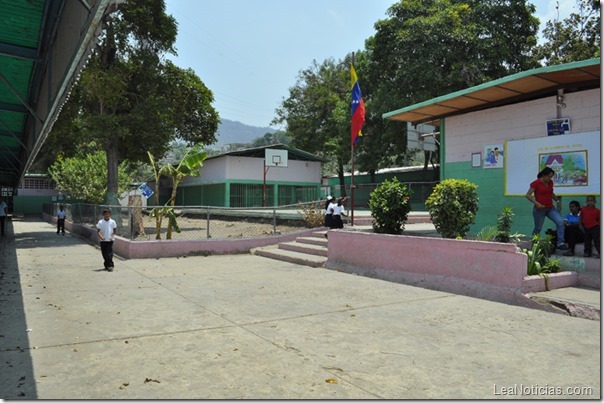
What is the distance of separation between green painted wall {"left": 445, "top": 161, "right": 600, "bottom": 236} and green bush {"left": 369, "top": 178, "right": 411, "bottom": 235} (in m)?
1.98

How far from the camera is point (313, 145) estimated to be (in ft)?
133

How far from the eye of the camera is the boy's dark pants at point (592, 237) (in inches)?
288

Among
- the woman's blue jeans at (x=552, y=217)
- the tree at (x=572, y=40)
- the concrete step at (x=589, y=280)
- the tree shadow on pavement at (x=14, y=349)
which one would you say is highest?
the tree at (x=572, y=40)

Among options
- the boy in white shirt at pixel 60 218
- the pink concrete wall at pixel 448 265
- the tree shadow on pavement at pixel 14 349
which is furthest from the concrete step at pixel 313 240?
the boy in white shirt at pixel 60 218

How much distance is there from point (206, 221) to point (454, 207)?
12423 millimetres

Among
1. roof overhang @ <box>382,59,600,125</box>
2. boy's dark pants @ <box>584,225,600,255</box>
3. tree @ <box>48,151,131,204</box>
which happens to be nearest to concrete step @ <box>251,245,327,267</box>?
roof overhang @ <box>382,59,600,125</box>

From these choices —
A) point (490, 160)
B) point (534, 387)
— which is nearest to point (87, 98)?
point (490, 160)

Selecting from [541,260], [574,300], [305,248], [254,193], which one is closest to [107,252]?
[305,248]

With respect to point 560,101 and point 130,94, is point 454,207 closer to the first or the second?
point 560,101

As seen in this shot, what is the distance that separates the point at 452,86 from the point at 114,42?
18524mm

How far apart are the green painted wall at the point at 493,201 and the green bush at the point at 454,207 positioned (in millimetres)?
1795

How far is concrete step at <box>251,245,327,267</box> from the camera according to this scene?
1107 centimetres

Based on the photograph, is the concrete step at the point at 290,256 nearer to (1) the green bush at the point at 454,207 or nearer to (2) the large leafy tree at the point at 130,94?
(1) the green bush at the point at 454,207

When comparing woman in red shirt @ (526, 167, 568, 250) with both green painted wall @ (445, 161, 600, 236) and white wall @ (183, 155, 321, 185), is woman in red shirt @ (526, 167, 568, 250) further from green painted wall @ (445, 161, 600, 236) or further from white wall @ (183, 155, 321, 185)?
white wall @ (183, 155, 321, 185)
